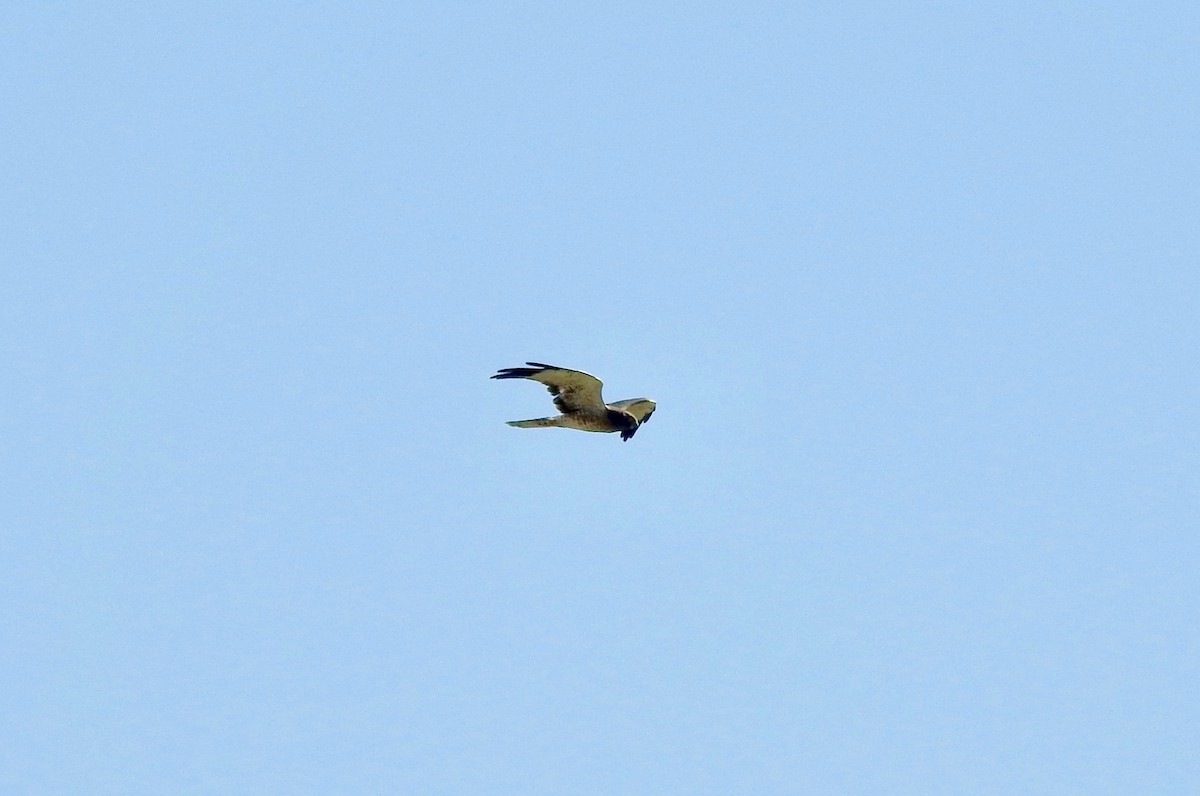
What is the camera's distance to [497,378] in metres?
50.2

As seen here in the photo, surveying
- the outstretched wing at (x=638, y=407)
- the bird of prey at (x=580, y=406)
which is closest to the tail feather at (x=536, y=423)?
the bird of prey at (x=580, y=406)

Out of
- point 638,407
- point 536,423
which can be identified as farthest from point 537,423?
point 638,407

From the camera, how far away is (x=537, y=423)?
5303 cm

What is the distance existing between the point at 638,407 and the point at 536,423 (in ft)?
9.04

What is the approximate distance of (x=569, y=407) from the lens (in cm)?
5291

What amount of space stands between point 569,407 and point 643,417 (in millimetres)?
2703

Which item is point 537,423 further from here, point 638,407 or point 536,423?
point 638,407

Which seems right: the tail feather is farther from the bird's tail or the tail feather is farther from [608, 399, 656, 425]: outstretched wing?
[608, 399, 656, 425]: outstretched wing

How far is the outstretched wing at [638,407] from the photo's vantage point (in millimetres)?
54656

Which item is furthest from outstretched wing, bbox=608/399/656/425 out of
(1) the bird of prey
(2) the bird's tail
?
(2) the bird's tail

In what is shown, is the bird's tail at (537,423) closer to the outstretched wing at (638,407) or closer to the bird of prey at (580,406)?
the bird of prey at (580,406)

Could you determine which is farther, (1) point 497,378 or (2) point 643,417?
(2) point 643,417

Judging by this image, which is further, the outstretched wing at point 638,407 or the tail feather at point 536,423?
the outstretched wing at point 638,407

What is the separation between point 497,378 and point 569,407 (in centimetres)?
306
